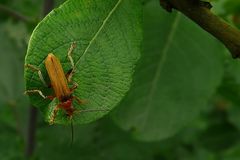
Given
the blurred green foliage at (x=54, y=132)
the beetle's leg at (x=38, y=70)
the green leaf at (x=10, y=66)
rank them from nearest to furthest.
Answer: the beetle's leg at (x=38, y=70), the blurred green foliage at (x=54, y=132), the green leaf at (x=10, y=66)

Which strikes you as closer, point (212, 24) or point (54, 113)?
point (212, 24)

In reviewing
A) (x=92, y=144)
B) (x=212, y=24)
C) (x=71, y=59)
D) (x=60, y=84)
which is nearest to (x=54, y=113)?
(x=60, y=84)

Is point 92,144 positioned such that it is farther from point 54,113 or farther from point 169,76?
point 54,113

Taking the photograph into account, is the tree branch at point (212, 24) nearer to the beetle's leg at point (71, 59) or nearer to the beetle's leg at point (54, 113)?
the beetle's leg at point (71, 59)

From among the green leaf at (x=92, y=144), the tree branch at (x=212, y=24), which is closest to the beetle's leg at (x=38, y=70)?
the tree branch at (x=212, y=24)

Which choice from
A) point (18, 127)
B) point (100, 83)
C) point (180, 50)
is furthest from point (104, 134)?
point (100, 83)

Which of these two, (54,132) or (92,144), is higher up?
(54,132)
